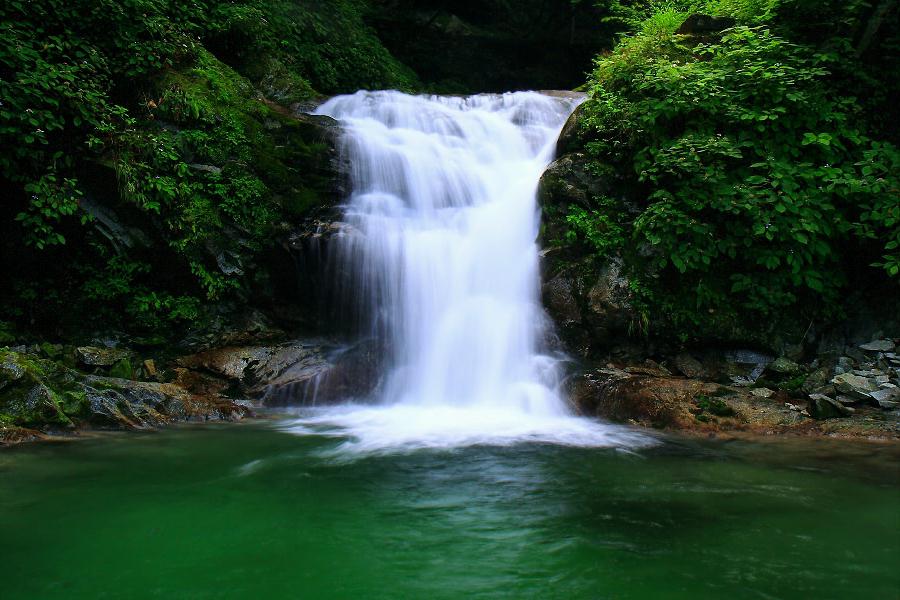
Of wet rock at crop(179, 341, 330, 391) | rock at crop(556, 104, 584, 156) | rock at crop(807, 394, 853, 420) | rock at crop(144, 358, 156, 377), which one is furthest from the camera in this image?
rock at crop(556, 104, 584, 156)

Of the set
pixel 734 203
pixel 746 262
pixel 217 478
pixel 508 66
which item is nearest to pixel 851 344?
pixel 746 262

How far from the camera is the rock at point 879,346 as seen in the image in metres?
6.50

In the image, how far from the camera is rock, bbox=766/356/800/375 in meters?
6.51

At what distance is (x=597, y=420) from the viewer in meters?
6.23

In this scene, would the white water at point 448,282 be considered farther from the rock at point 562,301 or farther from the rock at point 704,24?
the rock at point 704,24

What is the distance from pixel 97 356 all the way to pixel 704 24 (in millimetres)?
9175

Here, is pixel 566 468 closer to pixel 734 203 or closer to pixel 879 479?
pixel 879 479

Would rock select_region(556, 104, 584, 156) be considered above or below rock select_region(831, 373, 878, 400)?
above

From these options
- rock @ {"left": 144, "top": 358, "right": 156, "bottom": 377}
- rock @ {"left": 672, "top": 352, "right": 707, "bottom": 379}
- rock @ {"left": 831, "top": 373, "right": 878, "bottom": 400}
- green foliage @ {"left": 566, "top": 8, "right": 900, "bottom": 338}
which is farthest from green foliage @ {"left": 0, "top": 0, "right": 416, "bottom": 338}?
rock @ {"left": 831, "top": 373, "right": 878, "bottom": 400}

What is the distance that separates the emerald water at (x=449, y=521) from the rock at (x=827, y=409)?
0.68 m

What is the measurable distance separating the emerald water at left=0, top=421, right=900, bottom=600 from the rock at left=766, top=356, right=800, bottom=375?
5.21 ft

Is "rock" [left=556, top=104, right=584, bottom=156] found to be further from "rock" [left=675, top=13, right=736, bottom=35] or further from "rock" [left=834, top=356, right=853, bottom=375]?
"rock" [left=834, top=356, right=853, bottom=375]

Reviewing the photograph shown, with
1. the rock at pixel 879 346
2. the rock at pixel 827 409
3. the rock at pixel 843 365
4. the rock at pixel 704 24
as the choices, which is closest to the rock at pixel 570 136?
the rock at pixel 704 24

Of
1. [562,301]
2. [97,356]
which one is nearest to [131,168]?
[97,356]
